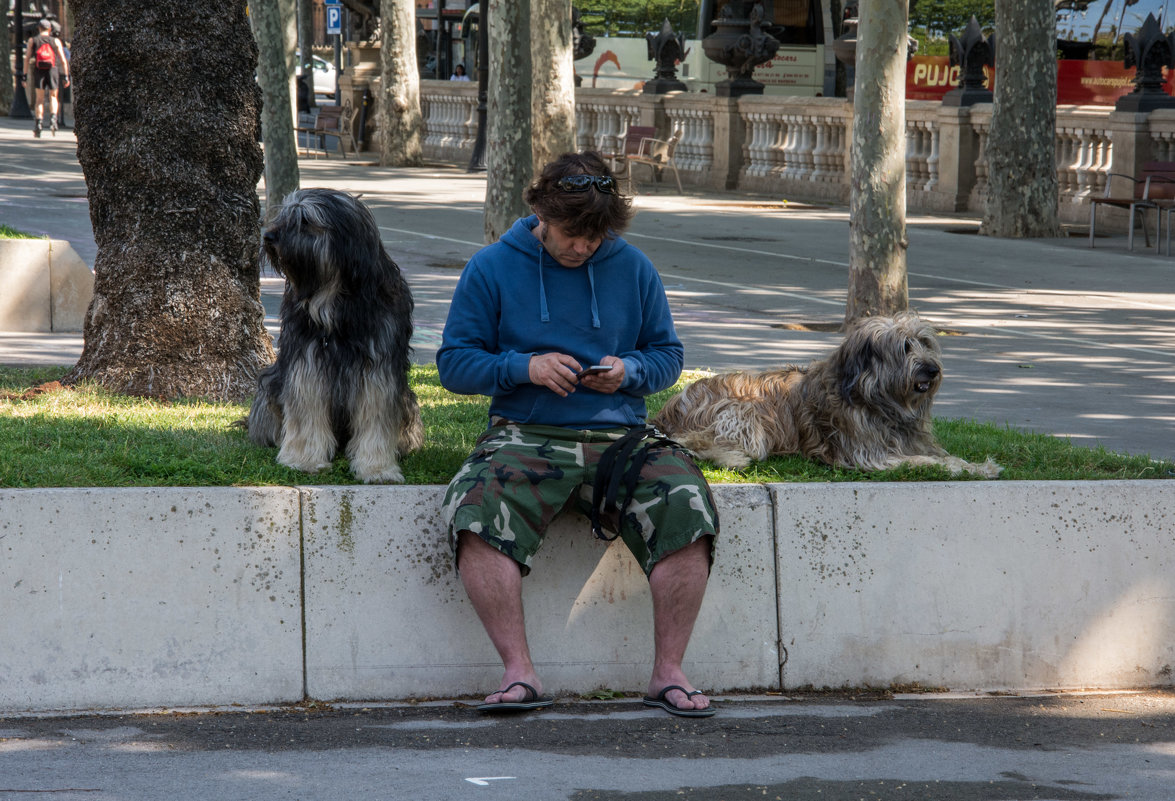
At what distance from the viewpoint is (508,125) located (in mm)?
12938

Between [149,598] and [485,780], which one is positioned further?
[149,598]

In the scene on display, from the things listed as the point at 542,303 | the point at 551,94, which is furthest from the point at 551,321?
the point at 551,94

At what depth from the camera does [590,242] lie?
16.8 ft

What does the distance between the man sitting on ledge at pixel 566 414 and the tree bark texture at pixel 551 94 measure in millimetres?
9602

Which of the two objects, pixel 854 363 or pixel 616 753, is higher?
pixel 854 363

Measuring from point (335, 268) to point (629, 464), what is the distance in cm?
128

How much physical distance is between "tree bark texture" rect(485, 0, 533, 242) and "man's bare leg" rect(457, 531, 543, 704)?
8218 mm

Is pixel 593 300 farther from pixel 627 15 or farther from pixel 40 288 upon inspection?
pixel 627 15

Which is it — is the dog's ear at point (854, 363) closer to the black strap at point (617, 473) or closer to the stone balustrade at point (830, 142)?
the black strap at point (617, 473)

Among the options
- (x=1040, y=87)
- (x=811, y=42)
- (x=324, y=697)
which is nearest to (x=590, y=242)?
(x=324, y=697)

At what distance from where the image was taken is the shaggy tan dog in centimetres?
577

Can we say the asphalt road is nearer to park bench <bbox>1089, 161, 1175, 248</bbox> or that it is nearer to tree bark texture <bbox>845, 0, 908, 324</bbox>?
tree bark texture <bbox>845, 0, 908, 324</bbox>

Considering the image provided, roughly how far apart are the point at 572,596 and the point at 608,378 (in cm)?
81

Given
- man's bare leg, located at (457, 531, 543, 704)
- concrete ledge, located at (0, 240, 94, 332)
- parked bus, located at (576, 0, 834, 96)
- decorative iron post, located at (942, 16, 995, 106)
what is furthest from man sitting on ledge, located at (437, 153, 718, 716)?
parked bus, located at (576, 0, 834, 96)
